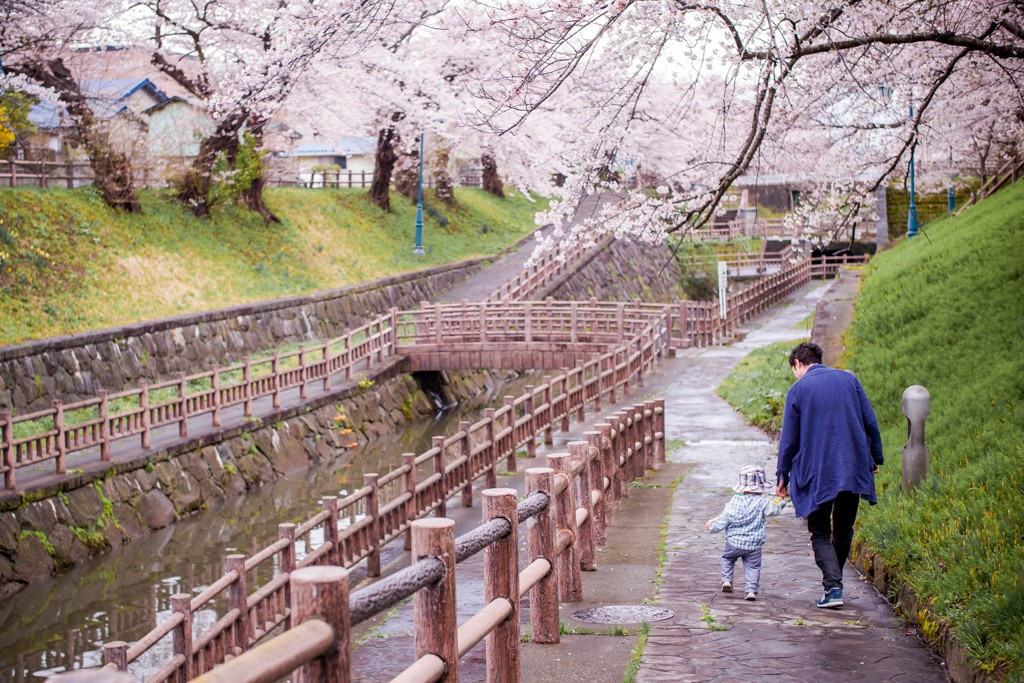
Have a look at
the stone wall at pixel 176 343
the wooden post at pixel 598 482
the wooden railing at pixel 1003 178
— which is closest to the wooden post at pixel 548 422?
the wooden post at pixel 598 482

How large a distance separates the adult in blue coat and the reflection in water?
7.13 meters

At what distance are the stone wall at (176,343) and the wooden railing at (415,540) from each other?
256 inches

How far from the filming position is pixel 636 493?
35.6 ft

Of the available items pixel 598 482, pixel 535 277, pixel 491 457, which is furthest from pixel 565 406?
pixel 535 277

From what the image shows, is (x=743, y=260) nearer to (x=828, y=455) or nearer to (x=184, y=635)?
(x=828, y=455)

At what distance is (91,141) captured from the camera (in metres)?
23.6

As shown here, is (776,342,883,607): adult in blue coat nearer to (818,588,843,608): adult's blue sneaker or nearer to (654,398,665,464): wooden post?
(818,588,843,608): adult's blue sneaker

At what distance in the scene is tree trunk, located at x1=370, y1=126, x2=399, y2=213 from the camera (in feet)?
113

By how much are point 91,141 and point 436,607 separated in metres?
23.7

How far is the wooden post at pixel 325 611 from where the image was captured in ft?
8.38

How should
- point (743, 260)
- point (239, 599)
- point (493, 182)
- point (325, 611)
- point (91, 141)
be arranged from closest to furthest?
1. point (325, 611)
2. point (239, 599)
3. point (91, 141)
4. point (743, 260)
5. point (493, 182)

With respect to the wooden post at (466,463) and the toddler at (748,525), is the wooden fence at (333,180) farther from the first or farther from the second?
the toddler at (748,525)

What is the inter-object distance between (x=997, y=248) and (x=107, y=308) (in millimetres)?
17596

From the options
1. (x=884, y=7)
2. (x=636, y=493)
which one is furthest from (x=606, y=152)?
(x=636, y=493)
